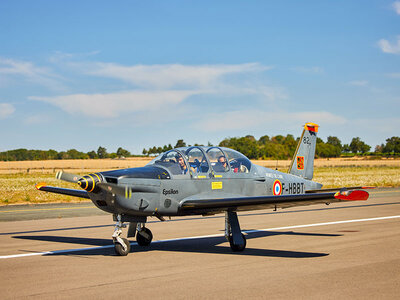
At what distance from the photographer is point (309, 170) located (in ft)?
49.1

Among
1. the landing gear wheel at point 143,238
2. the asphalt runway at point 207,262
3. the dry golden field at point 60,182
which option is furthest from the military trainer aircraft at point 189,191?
the dry golden field at point 60,182

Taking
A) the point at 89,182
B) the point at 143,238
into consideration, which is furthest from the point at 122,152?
the point at 89,182

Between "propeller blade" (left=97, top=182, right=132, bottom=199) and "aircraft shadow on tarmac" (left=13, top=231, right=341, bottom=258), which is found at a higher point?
"propeller blade" (left=97, top=182, right=132, bottom=199)

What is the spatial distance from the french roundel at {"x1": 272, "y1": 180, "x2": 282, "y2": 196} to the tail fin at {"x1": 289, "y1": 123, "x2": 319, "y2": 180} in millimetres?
2020

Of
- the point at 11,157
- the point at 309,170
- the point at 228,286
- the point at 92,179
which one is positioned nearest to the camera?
the point at 228,286

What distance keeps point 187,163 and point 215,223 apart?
231 inches

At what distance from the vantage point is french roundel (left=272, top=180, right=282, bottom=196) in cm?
1262

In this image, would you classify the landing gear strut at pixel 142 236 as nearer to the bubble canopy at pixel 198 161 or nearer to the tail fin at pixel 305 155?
the bubble canopy at pixel 198 161

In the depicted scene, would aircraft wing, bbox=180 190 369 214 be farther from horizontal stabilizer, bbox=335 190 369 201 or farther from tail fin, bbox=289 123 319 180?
Result: tail fin, bbox=289 123 319 180

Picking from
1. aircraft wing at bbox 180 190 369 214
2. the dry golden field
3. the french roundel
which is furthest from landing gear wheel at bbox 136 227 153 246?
the dry golden field

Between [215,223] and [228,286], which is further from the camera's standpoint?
[215,223]

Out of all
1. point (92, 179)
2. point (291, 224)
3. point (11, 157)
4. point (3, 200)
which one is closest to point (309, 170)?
point (291, 224)

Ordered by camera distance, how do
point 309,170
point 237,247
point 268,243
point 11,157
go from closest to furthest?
→ point 237,247 < point 268,243 < point 309,170 < point 11,157

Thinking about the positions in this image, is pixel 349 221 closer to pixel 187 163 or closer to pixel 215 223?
pixel 215 223
